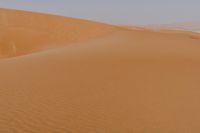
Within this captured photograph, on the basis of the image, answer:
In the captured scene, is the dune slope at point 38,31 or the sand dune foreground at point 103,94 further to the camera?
the dune slope at point 38,31

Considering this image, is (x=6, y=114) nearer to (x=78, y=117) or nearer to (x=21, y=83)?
(x=78, y=117)

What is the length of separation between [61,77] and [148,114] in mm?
2368

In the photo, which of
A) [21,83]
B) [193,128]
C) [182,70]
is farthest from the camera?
[182,70]

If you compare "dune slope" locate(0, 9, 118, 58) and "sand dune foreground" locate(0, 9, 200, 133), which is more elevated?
"dune slope" locate(0, 9, 118, 58)

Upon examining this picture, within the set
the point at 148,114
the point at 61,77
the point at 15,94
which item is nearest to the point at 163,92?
the point at 148,114

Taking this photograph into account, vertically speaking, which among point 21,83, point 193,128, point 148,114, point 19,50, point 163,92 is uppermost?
point 19,50

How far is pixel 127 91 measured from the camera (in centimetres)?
486

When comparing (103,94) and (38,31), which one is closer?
(103,94)

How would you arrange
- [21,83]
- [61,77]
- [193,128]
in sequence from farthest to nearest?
[61,77], [21,83], [193,128]

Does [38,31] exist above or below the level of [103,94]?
above

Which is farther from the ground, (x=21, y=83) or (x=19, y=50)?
(x=19, y=50)

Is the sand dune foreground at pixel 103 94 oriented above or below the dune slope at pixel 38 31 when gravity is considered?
below

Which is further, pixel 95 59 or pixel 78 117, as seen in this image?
pixel 95 59

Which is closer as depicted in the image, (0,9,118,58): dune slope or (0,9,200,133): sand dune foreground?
(0,9,200,133): sand dune foreground
